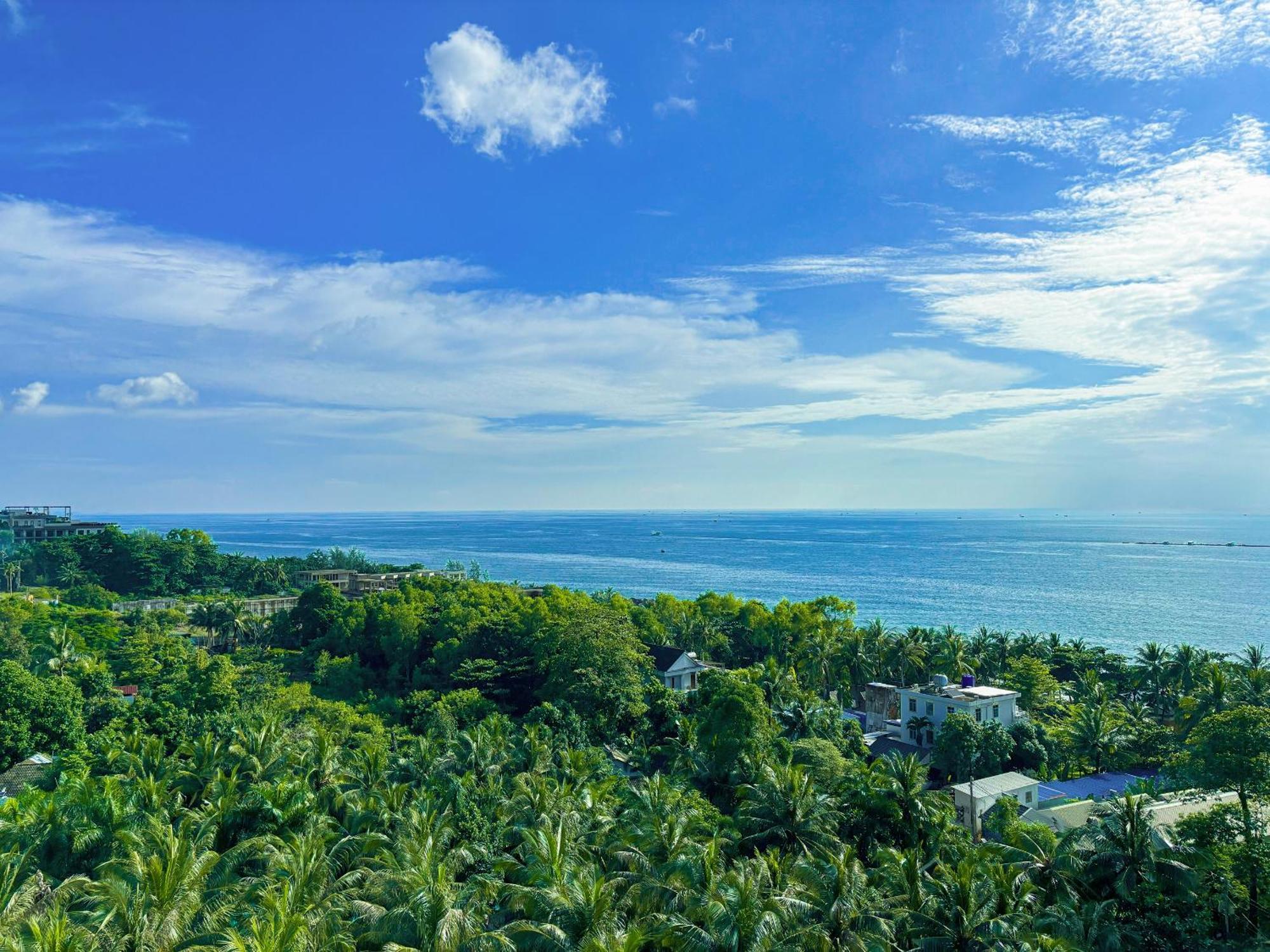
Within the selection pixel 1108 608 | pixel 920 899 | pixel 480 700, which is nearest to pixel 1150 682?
pixel 920 899

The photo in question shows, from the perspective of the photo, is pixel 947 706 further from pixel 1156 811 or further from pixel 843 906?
pixel 843 906

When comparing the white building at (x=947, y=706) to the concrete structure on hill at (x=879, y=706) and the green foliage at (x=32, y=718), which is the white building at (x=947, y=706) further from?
the green foliage at (x=32, y=718)

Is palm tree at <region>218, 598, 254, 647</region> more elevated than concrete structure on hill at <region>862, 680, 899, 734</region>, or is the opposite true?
palm tree at <region>218, 598, 254, 647</region>

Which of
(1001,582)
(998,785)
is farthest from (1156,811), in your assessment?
(1001,582)

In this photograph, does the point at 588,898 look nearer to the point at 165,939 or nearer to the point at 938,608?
the point at 165,939

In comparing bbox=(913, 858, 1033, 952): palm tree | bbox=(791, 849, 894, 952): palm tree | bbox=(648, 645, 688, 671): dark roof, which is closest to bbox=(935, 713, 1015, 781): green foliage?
bbox=(913, 858, 1033, 952): palm tree

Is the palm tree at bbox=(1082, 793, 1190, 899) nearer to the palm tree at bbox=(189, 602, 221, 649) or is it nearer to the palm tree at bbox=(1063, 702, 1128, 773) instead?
the palm tree at bbox=(1063, 702, 1128, 773)
